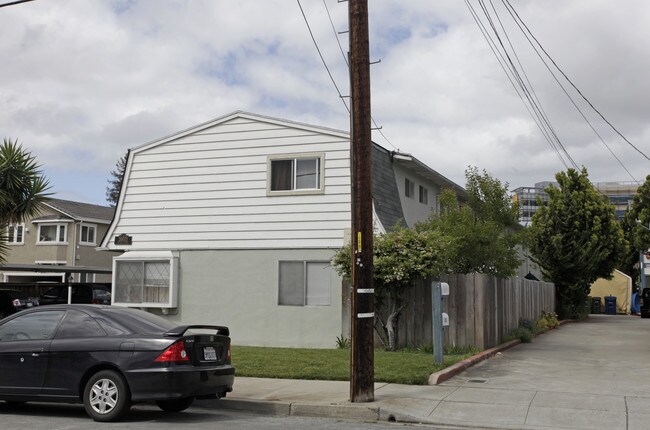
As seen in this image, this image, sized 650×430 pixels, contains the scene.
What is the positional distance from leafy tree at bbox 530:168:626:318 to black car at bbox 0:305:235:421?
2344 cm

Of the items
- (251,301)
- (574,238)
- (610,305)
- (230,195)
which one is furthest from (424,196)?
(610,305)

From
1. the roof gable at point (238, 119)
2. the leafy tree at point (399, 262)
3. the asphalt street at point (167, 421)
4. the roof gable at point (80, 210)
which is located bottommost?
the asphalt street at point (167, 421)

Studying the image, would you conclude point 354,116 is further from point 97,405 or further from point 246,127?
point 246,127

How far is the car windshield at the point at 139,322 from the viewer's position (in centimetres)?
918

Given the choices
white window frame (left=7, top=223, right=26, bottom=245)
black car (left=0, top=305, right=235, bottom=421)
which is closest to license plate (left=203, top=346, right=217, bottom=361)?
black car (left=0, top=305, right=235, bottom=421)

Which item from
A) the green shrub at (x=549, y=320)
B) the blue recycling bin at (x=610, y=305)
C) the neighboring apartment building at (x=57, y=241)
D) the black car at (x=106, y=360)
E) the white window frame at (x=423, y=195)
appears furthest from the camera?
the blue recycling bin at (x=610, y=305)

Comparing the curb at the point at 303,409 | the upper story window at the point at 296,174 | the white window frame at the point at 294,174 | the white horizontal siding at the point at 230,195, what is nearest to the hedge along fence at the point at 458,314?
the white horizontal siding at the point at 230,195

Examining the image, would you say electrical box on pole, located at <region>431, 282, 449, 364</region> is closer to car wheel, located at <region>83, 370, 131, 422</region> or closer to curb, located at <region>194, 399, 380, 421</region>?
curb, located at <region>194, 399, 380, 421</region>

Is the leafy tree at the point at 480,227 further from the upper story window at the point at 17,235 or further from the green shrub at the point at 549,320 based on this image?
the upper story window at the point at 17,235

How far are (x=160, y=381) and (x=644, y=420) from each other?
6.00m

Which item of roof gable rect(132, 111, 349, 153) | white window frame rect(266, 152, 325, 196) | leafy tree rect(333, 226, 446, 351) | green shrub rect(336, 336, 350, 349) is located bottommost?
green shrub rect(336, 336, 350, 349)

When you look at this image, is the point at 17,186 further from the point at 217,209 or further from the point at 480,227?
the point at 480,227

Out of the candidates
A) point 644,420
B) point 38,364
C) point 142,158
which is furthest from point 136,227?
point 644,420

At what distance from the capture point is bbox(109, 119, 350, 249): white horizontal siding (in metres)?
17.9
